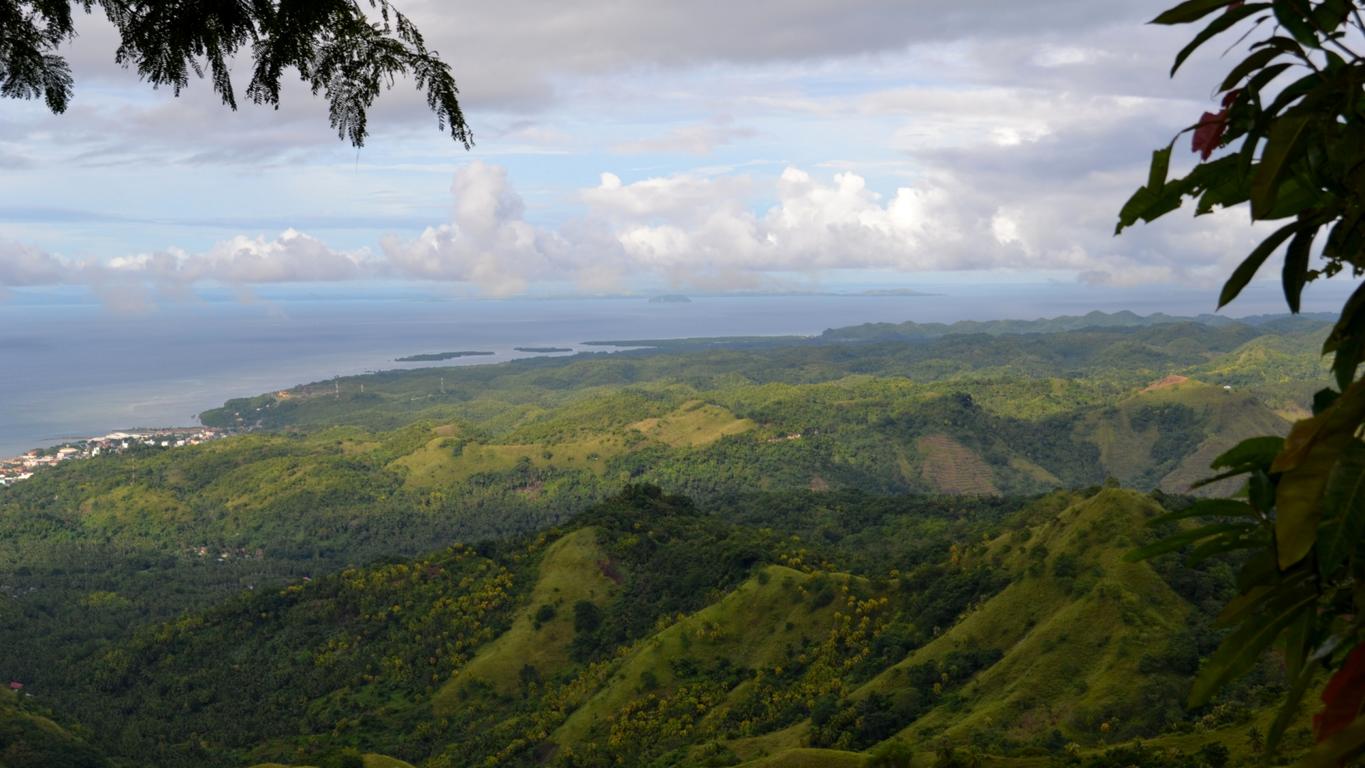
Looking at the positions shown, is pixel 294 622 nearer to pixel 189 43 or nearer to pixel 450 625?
pixel 450 625

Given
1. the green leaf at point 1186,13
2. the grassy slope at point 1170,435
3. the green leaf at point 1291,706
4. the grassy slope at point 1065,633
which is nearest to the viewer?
the green leaf at point 1291,706

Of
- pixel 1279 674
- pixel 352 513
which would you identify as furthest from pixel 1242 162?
pixel 352 513

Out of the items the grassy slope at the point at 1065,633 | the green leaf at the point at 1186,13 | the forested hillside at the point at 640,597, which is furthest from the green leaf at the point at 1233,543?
the grassy slope at the point at 1065,633

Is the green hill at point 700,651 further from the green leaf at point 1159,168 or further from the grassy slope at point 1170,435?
the grassy slope at point 1170,435

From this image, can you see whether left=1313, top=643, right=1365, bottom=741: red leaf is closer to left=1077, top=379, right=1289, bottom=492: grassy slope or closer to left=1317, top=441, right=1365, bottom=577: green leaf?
left=1317, top=441, right=1365, bottom=577: green leaf

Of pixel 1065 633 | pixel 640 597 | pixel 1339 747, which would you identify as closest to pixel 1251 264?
pixel 1339 747

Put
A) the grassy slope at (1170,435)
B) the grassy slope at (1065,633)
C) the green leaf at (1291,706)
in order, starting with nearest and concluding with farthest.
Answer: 1. the green leaf at (1291,706)
2. the grassy slope at (1065,633)
3. the grassy slope at (1170,435)
